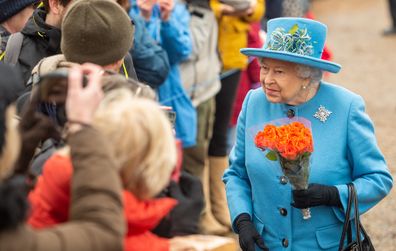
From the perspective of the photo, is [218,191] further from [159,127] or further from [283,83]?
[159,127]

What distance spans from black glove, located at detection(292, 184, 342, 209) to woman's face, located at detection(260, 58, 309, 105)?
47 centimetres

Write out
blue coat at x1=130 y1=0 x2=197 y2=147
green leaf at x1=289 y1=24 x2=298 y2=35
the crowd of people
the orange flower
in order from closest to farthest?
the crowd of people, the orange flower, green leaf at x1=289 y1=24 x2=298 y2=35, blue coat at x1=130 y1=0 x2=197 y2=147

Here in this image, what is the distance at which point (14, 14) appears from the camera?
5199mm

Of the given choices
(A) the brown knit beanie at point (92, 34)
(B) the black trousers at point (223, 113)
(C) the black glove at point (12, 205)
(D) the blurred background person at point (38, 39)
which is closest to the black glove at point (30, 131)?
(C) the black glove at point (12, 205)

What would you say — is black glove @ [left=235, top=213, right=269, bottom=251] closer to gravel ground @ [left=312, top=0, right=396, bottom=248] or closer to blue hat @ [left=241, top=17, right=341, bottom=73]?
blue hat @ [left=241, top=17, right=341, bottom=73]

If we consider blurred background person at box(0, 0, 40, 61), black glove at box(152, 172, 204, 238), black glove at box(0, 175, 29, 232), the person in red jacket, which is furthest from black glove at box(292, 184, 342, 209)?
blurred background person at box(0, 0, 40, 61)

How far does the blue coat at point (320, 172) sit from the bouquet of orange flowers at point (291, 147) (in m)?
0.17

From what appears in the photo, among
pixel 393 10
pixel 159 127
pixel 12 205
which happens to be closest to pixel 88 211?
pixel 12 205

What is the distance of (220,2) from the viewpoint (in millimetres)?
6949

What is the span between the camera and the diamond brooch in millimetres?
4152

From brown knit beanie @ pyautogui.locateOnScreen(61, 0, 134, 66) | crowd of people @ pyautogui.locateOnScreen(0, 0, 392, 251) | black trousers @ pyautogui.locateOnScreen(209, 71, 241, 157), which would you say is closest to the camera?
crowd of people @ pyautogui.locateOnScreen(0, 0, 392, 251)

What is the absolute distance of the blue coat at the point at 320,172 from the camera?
4082mm

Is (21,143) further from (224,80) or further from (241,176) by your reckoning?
(224,80)

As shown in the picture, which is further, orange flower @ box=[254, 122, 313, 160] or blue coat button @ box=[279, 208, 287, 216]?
blue coat button @ box=[279, 208, 287, 216]
